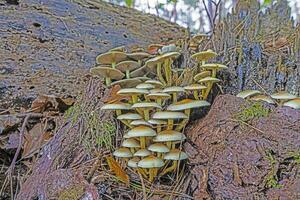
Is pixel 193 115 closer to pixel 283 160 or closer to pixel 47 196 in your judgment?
pixel 283 160

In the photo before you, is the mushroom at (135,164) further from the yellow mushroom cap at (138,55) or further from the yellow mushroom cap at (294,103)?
the yellow mushroom cap at (294,103)

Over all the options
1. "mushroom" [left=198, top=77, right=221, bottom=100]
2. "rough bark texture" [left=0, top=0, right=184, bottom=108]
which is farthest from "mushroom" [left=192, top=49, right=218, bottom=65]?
"rough bark texture" [left=0, top=0, right=184, bottom=108]

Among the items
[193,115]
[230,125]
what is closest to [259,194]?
[230,125]

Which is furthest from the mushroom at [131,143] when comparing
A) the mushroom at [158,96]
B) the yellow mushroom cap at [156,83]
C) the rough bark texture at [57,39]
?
the rough bark texture at [57,39]

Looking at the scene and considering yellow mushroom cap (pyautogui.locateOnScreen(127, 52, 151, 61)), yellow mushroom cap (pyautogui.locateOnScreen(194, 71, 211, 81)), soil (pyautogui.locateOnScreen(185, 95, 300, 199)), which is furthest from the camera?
yellow mushroom cap (pyautogui.locateOnScreen(127, 52, 151, 61))

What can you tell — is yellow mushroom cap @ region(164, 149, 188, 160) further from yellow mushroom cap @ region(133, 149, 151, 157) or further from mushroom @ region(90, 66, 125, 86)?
mushroom @ region(90, 66, 125, 86)

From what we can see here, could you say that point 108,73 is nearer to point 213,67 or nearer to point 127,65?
point 127,65

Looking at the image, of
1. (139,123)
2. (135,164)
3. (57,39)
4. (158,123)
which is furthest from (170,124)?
(57,39)
